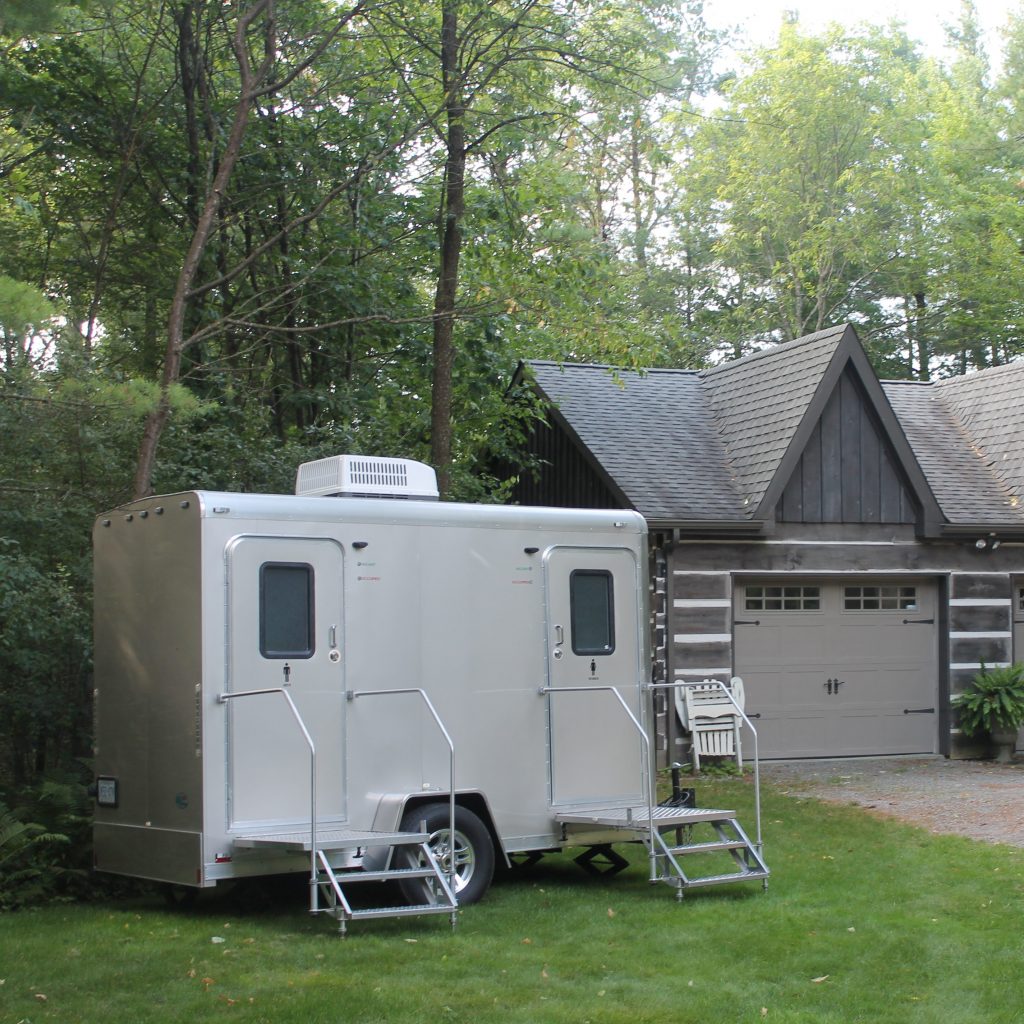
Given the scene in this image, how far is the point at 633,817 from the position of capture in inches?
384

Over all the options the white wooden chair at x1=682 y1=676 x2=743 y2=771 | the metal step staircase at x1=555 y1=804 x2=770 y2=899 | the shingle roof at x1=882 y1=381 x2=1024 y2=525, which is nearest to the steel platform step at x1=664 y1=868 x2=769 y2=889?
the metal step staircase at x1=555 y1=804 x2=770 y2=899

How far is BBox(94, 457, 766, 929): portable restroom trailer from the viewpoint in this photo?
28.1 ft

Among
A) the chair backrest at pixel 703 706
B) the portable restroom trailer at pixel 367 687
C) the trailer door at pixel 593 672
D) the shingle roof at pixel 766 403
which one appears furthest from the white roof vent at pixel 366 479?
Answer: the shingle roof at pixel 766 403

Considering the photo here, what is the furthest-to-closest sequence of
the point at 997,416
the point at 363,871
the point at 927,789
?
the point at 997,416, the point at 927,789, the point at 363,871

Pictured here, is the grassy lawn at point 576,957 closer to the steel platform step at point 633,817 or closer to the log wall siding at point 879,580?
the steel platform step at point 633,817

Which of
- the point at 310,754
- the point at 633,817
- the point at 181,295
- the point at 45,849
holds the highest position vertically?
the point at 181,295

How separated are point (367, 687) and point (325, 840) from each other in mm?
1171

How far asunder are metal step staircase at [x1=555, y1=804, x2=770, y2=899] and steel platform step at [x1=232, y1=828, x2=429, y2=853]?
152cm

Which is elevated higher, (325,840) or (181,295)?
(181,295)

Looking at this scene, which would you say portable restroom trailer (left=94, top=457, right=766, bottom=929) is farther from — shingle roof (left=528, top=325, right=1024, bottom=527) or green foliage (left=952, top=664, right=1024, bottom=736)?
green foliage (left=952, top=664, right=1024, bottom=736)

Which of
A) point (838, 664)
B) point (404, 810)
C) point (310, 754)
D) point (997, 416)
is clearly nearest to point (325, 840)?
point (310, 754)

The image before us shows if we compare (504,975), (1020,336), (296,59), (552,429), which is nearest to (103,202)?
(296,59)

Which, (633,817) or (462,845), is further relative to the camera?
(633,817)

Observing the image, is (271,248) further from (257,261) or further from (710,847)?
(710,847)
